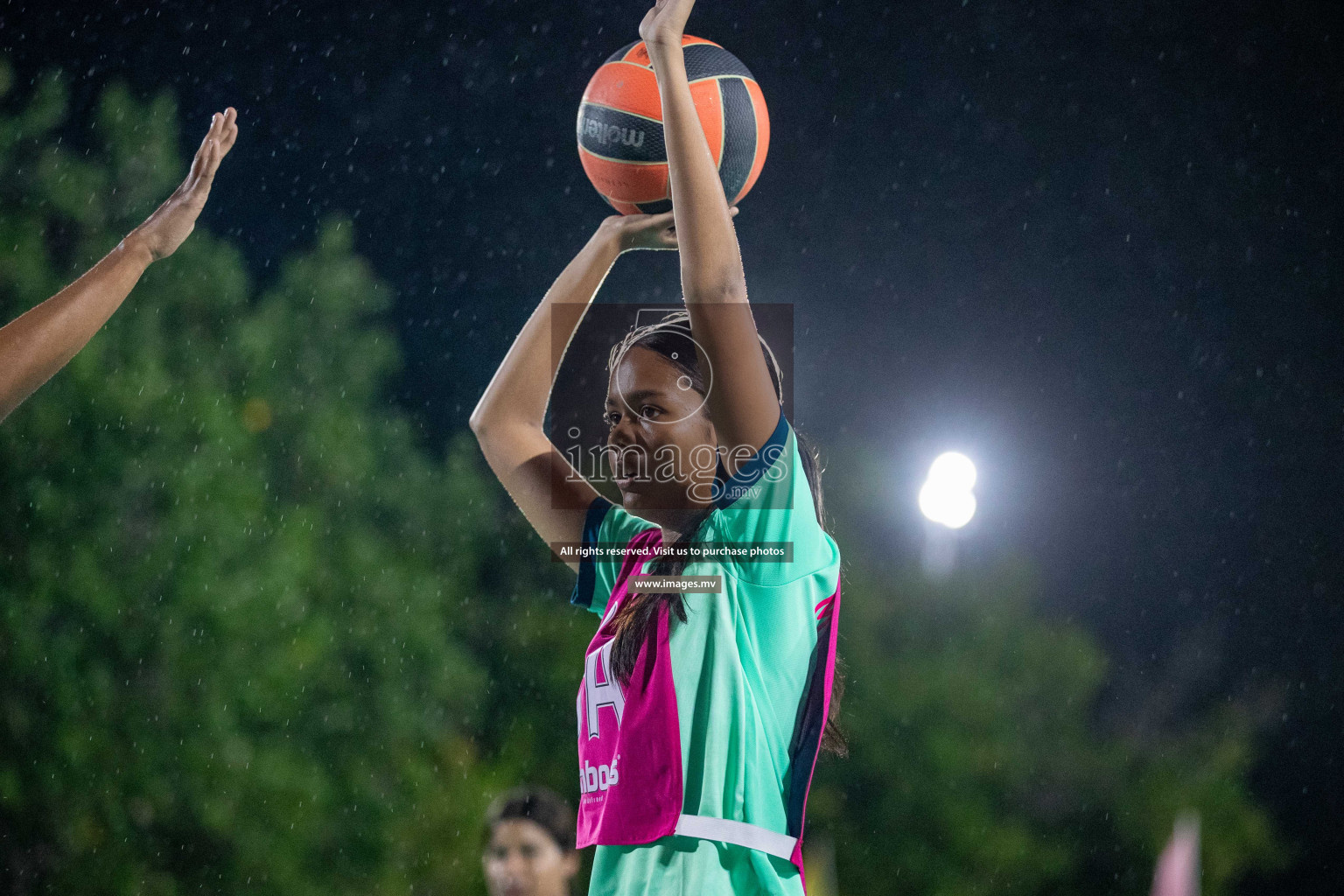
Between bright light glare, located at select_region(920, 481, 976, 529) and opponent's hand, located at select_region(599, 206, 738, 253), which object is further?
bright light glare, located at select_region(920, 481, 976, 529)

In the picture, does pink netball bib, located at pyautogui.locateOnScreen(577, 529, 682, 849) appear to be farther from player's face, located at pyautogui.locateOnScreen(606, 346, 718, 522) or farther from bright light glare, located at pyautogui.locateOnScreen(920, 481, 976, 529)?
bright light glare, located at pyautogui.locateOnScreen(920, 481, 976, 529)

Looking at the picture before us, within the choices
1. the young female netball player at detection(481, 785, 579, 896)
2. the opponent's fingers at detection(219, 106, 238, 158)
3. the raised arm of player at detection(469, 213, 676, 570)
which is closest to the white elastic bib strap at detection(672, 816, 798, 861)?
the raised arm of player at detection(469, 213, 676, 570)

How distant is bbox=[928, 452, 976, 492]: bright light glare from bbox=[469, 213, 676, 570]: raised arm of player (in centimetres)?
1021

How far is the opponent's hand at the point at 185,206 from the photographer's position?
2.31m

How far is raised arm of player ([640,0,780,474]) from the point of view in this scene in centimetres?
171

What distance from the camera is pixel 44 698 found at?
30.8ft

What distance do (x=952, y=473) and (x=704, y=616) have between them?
10883 mm

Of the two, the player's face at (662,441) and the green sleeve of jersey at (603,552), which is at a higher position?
the player's face at (662,441)

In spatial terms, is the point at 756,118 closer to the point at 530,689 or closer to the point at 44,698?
the point at 44,698

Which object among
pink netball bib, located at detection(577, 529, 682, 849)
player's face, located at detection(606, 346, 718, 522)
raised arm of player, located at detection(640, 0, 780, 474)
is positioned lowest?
pink netball bib, located at detection(577, 529, 682, 849)

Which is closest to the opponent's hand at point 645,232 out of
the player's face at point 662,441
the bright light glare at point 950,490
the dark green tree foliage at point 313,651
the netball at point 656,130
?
the netball at point 656,130

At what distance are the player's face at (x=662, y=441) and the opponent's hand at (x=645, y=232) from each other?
0.49 meters

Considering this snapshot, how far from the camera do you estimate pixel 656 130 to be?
262 cm

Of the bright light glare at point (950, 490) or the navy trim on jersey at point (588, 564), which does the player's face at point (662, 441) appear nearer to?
the navy trim on jersey at point (588, 564)
